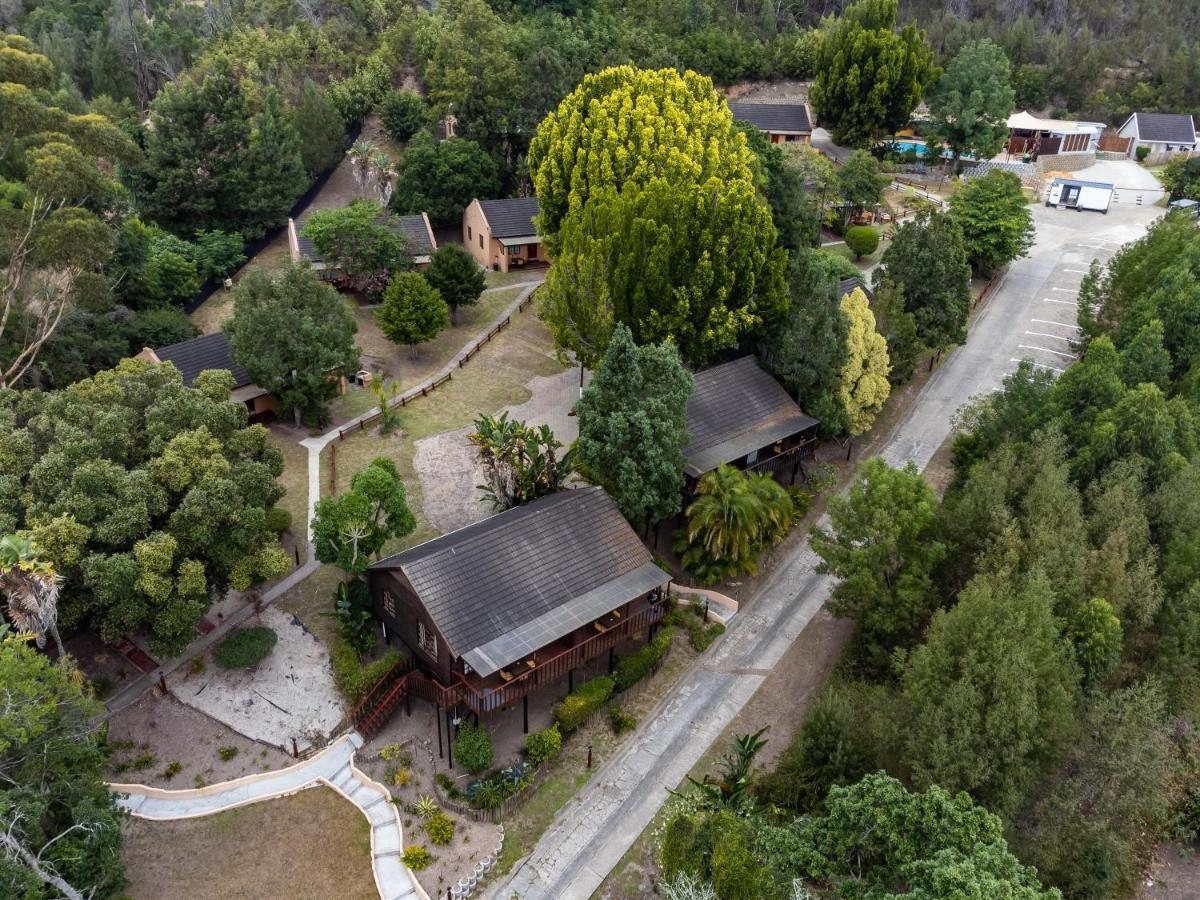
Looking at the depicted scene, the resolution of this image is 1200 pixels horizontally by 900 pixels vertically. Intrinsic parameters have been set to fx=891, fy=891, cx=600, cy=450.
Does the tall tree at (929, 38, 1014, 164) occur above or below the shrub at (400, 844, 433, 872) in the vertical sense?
above

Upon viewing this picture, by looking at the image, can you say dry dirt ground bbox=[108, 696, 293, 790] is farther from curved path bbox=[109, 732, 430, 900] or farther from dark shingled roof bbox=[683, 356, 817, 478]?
dark shingled roof bbox=[683, 356, 817, 478]

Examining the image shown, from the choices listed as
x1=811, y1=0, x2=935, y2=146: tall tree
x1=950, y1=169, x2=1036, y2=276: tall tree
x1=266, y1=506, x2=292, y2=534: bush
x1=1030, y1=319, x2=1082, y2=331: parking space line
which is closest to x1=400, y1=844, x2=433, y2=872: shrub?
x1=266, y1=506, x2=292, y2=534: bush

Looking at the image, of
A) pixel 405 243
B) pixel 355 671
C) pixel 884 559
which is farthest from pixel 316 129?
pixel 884 559

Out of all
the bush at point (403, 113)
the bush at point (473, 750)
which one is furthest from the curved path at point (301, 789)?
the bush at point (403, 113)

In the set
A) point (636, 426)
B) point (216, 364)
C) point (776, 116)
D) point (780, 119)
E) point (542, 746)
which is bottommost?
point (542, 746)

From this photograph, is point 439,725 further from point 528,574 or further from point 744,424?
point 744,424

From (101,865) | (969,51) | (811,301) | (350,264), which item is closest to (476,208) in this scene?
(350,264)

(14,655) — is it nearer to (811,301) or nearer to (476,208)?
(811,301)
